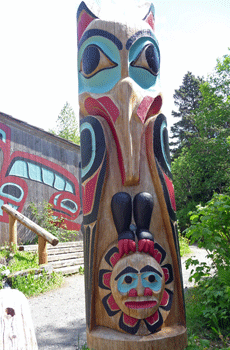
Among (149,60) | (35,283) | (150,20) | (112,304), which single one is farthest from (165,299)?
(35,283)

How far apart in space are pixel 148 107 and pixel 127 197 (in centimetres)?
82

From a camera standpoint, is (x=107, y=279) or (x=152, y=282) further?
(x=107, y=279)

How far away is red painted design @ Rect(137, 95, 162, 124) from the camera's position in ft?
8.23

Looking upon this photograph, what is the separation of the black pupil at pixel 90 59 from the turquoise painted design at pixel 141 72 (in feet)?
1.01

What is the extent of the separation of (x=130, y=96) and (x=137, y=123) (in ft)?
0.79

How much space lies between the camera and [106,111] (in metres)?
2.57

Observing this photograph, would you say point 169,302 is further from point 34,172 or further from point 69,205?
point 69,205

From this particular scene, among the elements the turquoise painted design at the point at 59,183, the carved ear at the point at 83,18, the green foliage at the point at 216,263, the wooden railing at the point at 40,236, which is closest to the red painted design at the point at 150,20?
the carved ear at the point at 83,18

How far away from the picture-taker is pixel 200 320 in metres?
3.72

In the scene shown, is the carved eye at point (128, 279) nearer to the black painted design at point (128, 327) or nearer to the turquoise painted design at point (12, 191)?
the black painted design at point (128, 327)

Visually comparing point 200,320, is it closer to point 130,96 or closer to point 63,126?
point 130,96

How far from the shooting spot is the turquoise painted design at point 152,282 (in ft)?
7.07

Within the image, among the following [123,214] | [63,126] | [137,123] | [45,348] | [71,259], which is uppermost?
[63,126]

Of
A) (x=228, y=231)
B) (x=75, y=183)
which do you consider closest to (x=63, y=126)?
(x=75, y=183)
